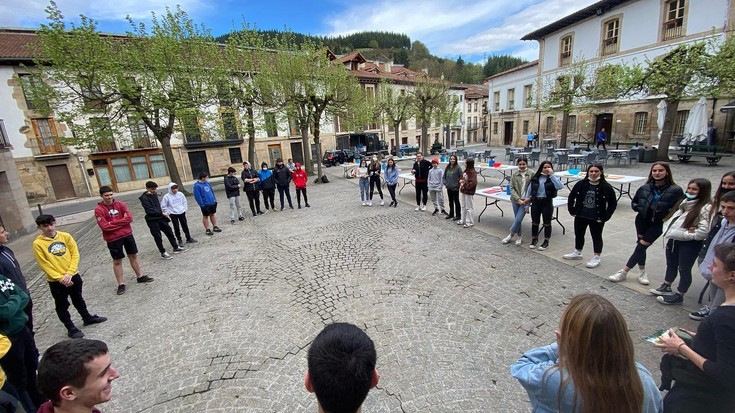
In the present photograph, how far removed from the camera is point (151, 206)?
6.88m

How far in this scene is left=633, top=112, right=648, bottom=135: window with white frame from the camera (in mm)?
22797

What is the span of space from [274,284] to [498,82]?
3922cm

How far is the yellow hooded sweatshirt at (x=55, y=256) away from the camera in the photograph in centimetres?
409

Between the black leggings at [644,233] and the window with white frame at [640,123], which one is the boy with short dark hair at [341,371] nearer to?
the black leggings at [644,233]

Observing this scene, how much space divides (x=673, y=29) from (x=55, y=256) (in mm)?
31358

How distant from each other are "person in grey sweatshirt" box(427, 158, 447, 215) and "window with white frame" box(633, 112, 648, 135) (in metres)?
22.9

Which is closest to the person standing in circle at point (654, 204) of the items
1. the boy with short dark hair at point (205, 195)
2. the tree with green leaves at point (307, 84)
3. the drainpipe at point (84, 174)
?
the boy with short dark hair at point (205, 195)

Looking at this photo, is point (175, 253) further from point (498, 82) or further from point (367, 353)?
point (498, 82)

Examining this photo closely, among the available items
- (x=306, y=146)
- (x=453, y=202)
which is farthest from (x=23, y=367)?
(x=306, y=146)

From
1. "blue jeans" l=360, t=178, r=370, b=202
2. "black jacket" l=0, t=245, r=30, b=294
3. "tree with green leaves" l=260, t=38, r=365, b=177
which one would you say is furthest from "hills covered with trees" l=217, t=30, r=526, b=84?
"black jacket" l=0, t=245, r=30, b=294

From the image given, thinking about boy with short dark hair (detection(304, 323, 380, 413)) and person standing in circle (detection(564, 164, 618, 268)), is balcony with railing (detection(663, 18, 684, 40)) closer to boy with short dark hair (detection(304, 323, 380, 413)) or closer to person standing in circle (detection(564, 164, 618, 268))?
person standing in circle (detection(564, 164, 618, 268))

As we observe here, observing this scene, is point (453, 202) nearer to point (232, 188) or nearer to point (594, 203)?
point (594, 203)

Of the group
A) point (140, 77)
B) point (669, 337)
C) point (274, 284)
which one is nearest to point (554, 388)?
point (669, 337)

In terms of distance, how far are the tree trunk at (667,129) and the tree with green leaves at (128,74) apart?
21997 millimetres
